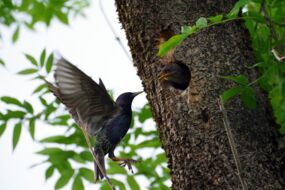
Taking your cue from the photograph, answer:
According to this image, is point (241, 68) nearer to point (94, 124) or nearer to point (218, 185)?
point (218, 185)

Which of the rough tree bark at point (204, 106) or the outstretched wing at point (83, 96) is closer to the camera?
the rough tree bark at point (204, 106)

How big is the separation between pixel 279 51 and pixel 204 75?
0.34 metres

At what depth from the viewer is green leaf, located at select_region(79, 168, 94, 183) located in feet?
11.6

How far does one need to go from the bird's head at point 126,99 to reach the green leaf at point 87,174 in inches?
18.5

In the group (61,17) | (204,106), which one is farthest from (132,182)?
(61,17)

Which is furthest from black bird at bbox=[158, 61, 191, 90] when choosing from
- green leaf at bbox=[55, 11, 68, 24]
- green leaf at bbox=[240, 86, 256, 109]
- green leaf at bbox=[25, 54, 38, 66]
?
green leaf at bbox=[55, 11, 68, 24]

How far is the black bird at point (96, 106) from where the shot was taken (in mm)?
2857

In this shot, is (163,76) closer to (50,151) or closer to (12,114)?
(50,151)

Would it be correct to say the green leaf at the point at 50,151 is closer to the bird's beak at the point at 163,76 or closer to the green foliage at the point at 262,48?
the bird's beak at the point at 163,76

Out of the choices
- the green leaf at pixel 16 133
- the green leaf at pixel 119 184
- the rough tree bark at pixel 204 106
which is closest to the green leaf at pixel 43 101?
the green leaf at pixel 16 133

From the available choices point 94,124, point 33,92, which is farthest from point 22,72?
point 94,124

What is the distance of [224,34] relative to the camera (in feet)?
8.34

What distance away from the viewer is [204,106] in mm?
2439

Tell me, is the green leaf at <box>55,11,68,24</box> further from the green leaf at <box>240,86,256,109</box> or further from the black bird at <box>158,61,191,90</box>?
the green leaf at <box>240,86,256,109</box>
